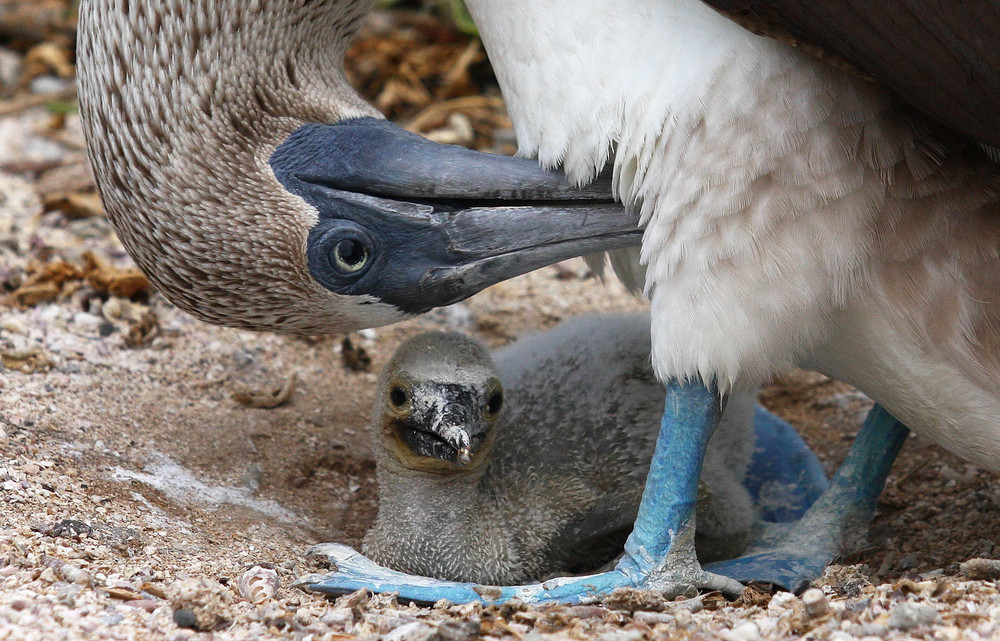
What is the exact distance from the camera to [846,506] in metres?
3.83

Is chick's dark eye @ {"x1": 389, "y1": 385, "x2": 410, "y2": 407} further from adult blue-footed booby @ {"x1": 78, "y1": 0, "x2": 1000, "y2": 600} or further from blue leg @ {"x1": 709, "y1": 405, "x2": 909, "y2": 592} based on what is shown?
blue leg @ {"x1": 709, "y1": 405, "x2": 909, "y2": 592}

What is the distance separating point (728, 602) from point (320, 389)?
7.04 feet

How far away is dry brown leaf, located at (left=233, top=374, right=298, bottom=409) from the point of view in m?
4.42

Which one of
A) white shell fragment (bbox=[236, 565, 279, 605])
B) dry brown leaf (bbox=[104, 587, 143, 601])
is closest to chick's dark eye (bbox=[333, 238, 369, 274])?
white shell fragment (bbox=[236, 565, 279, 605])

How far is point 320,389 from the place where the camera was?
15.5 ft

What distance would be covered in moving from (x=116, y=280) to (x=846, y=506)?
3.02m

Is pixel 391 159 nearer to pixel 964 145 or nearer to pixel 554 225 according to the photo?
pixel 554 225

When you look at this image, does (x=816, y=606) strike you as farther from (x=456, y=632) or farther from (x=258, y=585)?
→ (x=258, y=585)

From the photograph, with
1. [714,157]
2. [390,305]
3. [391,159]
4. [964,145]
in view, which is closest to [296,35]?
[391,159]

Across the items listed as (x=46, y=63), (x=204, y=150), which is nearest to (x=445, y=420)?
(x=204, y=150)

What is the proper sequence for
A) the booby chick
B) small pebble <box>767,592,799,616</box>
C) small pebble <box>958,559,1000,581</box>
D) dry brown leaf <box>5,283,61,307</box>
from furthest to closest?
dry brown leaf <box>5,283,61,307</box> → the booby chick → small pebble <box>958,559,1000,581</box> → small pebble <box>767,592,799,616</box>

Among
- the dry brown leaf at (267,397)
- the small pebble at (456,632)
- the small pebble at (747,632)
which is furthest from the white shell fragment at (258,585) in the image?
the dry brown leaf at (267,397)

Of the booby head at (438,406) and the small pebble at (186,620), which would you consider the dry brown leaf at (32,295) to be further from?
the small pebble at (186,620)

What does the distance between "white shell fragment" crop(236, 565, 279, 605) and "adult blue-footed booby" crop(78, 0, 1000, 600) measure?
2.11 ft
